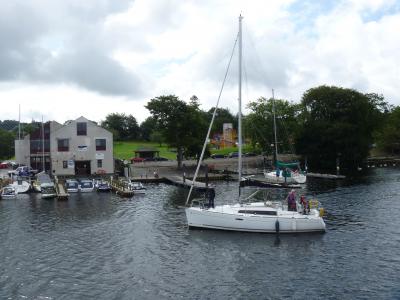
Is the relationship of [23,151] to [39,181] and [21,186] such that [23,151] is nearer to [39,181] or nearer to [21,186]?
[39,181]

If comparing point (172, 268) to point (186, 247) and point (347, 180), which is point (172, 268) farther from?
point (347, 180)

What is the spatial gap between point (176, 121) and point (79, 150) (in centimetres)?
2304

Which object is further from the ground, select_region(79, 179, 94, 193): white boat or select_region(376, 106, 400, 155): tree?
select_region(376, 106, 400, 155): tree

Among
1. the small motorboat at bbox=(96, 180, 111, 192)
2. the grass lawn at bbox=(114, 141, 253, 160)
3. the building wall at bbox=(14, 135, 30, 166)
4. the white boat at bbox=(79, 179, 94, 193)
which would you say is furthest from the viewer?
the grass lawn at bbox=(114, 141, 253, 160)

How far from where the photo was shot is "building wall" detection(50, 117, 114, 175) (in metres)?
89.8

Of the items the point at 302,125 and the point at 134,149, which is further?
the point at 134,149

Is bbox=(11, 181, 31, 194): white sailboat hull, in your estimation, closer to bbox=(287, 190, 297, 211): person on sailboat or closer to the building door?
the building door

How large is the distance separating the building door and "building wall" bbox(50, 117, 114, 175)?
2.53ft

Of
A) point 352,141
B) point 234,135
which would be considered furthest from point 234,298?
point 234,135

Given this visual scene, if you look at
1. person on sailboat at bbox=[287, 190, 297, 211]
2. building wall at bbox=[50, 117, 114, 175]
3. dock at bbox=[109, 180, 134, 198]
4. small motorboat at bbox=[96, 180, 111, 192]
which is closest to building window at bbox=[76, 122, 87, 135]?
building wall at bbox=[50, 117, 114, 175]

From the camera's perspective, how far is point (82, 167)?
9219cm

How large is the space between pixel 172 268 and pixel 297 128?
8963 cm

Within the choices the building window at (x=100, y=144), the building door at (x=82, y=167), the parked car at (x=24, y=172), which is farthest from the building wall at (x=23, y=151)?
the building window at (x=100, y=144)

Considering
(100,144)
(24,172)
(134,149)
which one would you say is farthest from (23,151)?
(134,149)
